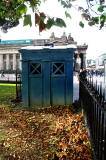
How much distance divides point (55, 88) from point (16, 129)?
6.91 feet

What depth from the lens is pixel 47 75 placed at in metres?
5.51

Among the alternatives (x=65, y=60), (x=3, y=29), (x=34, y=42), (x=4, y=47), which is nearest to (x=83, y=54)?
(x=34, y=42)

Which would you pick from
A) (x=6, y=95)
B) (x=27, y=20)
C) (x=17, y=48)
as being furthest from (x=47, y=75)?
(x=17, y=48)

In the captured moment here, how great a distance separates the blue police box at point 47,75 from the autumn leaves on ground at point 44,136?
55cm

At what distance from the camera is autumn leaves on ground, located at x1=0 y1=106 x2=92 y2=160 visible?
282 cm

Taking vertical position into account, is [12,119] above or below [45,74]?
below

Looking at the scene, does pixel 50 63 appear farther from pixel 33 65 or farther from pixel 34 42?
pixel 34 42

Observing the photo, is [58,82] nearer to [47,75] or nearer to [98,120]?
[47,75]

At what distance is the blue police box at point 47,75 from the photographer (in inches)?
212

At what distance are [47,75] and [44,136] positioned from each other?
2441mm

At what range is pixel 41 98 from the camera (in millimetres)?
5660

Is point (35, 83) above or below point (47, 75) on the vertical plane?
below

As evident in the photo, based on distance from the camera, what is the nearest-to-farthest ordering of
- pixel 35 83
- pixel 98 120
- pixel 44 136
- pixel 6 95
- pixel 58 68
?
pixel 98 120
pixel 44 136
pixel 58 68
pixel 35 83
pixel 6 95

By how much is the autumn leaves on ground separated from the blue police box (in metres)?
0.55
